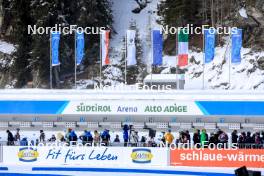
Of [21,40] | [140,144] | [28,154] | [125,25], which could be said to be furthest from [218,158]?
[125,25]

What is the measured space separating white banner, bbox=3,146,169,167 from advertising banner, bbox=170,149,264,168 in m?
0.53

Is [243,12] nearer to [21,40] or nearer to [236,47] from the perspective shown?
[236,47]

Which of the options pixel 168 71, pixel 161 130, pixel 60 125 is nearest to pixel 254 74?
pixel 168 71

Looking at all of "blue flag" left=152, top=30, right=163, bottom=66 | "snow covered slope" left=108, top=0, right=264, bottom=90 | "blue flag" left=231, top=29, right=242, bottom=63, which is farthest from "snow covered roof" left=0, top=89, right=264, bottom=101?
"snow covered slope" left=108, top=0, right=264, bottom=90

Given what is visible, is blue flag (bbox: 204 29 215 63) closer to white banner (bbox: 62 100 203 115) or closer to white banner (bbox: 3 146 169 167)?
white banner (bbox: 62 100 203 115)

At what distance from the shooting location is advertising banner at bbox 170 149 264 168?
64.3 feet

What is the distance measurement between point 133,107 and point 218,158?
6156 millimetres

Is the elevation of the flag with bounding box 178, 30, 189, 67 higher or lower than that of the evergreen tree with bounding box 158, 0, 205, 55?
lower

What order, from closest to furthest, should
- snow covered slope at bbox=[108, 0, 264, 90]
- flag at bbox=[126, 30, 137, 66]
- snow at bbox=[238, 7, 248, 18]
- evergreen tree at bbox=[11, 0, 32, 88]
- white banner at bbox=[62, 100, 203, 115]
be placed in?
white banner at bbox=[62, 100, 203, 115] < flag at bbox=[126, 30, 137, 66] < snow covered slope at bbox=[108, 0, 264, 90] < snow at bbox=[238, 7, 248, 18] < evergreen tree at bbox=[11, 0, 32, 88]

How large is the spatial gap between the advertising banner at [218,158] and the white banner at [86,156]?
53 cm

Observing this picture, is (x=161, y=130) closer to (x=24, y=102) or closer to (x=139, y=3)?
(x=24, y=102)

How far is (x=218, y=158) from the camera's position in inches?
786

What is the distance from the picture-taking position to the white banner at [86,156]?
67.8 ft

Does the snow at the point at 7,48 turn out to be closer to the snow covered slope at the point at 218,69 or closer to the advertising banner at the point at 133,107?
the snow covered slope at the point at 218,69
